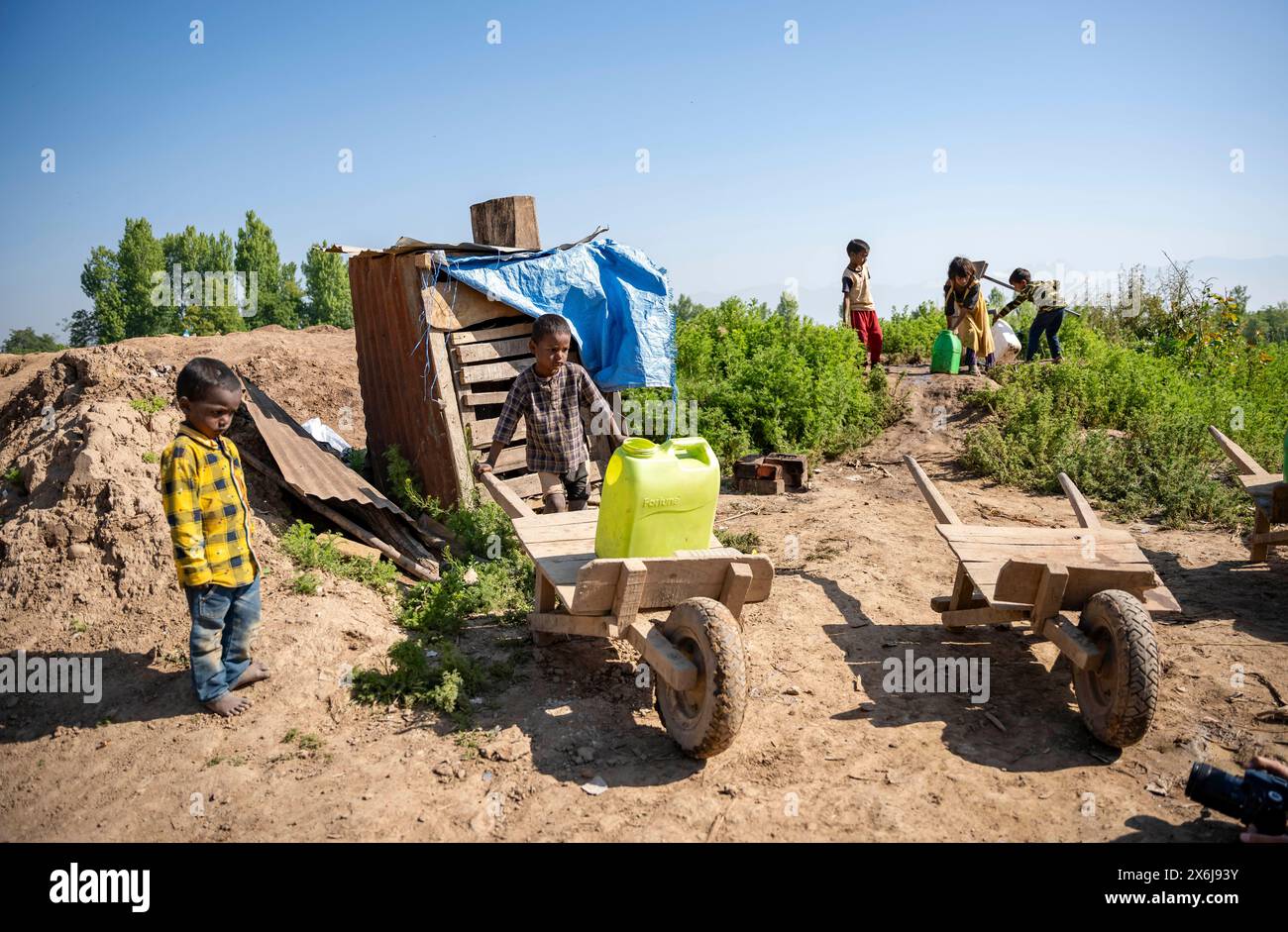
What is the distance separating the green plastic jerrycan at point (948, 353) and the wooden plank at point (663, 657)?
311 inches

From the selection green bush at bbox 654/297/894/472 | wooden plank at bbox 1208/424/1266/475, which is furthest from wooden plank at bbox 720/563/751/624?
green bush at bbox 654/297/894/472

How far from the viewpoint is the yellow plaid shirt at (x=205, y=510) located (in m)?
3.72

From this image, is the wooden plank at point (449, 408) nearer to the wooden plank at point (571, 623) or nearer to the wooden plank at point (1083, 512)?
the wooden plank at point (571, 623)

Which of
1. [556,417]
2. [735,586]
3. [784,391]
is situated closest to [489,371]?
[556,417]

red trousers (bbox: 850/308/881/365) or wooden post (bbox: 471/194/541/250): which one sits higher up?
wooden post (bbox: 471/194/541/250)

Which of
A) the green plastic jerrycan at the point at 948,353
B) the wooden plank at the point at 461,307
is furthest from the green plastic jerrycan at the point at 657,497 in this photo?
the green plastic jerrycan at the point at 948,353

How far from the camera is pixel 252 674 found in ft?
13.7

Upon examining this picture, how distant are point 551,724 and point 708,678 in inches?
42.4

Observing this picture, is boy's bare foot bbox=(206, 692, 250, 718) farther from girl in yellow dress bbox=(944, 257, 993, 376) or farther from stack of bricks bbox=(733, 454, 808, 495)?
girl in yellow dress bbox=(944, 257, 993, 376)

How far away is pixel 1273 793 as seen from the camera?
2875mm

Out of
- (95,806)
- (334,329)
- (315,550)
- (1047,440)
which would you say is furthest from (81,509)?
(334,329)

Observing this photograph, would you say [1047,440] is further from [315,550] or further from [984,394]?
[315,550]

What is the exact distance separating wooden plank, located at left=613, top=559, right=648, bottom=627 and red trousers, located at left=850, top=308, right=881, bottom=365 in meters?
7.86

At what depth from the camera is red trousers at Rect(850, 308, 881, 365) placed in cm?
1084
